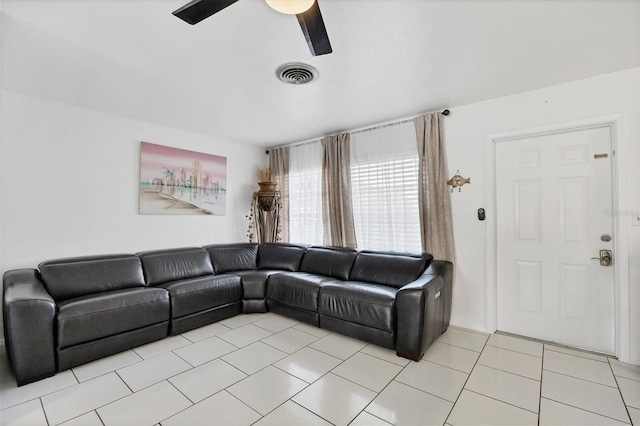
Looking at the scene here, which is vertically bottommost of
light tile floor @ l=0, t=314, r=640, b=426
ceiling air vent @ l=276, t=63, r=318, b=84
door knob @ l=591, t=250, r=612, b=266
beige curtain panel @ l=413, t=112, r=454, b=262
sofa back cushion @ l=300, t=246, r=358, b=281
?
light tile floor @ l=0, t=314, r=640, b=426

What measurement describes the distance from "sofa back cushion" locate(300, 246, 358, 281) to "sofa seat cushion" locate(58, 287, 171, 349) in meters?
1.81

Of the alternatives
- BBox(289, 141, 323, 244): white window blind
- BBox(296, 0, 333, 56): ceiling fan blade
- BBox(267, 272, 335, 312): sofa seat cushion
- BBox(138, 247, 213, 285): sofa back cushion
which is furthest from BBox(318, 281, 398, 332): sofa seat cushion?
BBox(296, 0, 333, 56): ceiling fan blade

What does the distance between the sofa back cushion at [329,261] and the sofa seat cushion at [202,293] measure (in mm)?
987

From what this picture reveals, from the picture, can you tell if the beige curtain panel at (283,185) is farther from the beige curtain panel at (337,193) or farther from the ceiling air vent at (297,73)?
the ceiling air vent at (297,73)

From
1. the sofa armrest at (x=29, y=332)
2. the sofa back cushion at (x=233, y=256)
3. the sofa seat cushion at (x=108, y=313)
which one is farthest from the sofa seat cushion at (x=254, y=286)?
the sofa armrest at (x=29, y=332)

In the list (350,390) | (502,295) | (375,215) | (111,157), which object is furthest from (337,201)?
(111,157)

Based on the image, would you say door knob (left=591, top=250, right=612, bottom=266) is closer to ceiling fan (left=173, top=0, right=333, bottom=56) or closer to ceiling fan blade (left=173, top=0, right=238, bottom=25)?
ceiling fan (left=173, top=0, right=333, bottom=56)

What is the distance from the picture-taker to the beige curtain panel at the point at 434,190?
321cm

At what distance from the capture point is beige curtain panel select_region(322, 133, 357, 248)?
4.02m

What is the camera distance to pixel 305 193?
457 cm

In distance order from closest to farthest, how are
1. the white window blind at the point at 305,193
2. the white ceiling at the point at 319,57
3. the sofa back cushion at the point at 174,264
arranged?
1. the white ceiling at the point at 319,57
2. the sofa back cushion at the point at 174,264
3. the white window blind at the point at 305,193

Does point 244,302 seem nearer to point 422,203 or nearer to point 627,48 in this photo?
point 422,203

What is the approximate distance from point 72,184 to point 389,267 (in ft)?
12.0

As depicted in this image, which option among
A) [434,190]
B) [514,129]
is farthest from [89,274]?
[514,129]
